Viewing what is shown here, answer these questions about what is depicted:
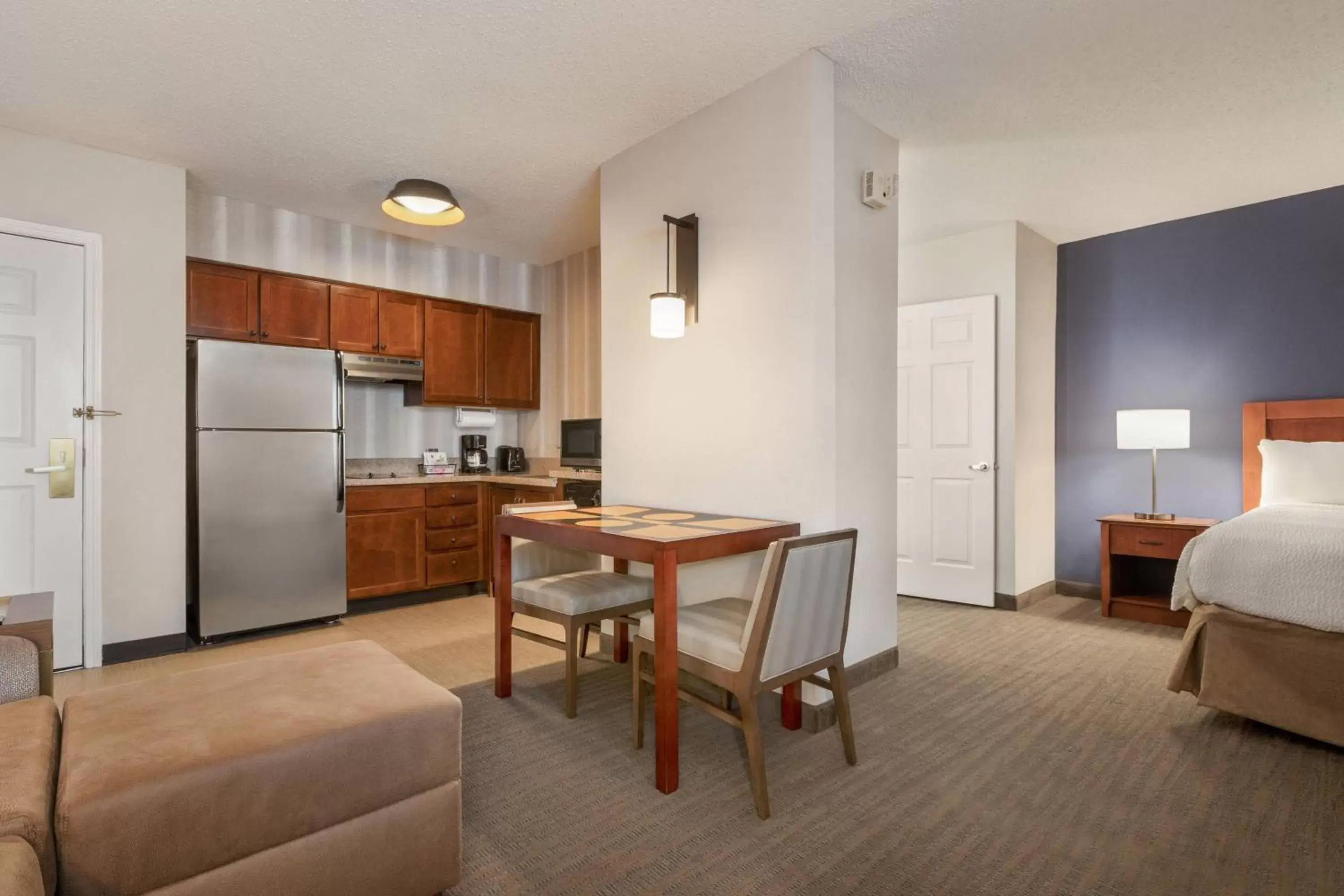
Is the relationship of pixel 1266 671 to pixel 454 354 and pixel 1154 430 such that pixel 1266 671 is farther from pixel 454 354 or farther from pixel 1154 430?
pixel 454 354

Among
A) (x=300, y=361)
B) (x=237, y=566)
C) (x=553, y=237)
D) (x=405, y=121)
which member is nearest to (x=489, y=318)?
(x=553, y=237)

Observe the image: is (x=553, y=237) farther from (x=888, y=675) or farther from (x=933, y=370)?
(x=888, y=675)

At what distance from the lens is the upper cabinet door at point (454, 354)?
15.9ft

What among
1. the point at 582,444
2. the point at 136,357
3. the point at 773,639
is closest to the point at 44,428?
the point at 136,357

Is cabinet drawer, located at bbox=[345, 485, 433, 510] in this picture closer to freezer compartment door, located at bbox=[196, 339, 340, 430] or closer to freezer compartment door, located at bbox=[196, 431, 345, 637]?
freezer compartment door, located at bbox=[196, 431, 345, 637]

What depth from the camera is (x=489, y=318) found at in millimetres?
5191

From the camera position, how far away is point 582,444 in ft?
15.9

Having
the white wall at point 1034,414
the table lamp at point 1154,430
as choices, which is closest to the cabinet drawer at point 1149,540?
the table lamp at point 1154,430

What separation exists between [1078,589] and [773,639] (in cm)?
383

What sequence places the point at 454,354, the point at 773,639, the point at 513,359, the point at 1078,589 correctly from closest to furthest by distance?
the point at 773,639 < the point at 1078,589 < the point at 454,354 < the point at 513,359

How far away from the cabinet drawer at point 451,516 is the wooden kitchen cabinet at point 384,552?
7cm

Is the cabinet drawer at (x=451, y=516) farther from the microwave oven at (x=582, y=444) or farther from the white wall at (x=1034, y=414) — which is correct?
the white wall at (x=1034, y=414)

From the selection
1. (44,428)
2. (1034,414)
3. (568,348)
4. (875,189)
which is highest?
(875,189)

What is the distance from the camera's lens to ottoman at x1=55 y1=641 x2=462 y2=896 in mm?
1142
